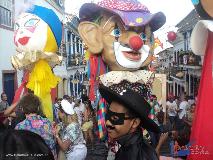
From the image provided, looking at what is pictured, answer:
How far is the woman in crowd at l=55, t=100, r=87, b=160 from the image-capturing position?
412cm

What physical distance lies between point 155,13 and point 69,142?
5.45 ft

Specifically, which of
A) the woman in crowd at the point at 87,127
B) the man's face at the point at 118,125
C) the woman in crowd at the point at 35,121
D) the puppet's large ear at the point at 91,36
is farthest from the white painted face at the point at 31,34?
the woman in crowd at the point at 87,127

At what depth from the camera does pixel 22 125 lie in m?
3.63

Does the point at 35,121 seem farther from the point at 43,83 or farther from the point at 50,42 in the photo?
the point at 50,42

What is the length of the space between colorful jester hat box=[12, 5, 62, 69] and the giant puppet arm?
173cm

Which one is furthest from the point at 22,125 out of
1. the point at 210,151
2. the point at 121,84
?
the point at 210,151

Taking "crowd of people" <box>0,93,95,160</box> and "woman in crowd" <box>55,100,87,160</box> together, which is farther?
"woman in crowd" <box>55,100,87,160</box>

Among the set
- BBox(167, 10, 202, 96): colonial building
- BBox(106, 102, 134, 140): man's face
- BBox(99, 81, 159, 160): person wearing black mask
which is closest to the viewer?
BBox(99, 81, 159, 160): person wearing black mask

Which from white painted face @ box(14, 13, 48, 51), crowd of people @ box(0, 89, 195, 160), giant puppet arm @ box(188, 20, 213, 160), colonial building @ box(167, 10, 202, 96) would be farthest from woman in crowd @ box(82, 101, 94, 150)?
colonial building @ box(167, 10, 202, 96)

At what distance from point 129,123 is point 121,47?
1.47m

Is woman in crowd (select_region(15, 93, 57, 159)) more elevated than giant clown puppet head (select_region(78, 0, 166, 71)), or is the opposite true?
giant clown puppet head (select_region(78, 0, 166, 71))

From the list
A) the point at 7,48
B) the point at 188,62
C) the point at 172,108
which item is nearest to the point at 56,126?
the point at 172,108

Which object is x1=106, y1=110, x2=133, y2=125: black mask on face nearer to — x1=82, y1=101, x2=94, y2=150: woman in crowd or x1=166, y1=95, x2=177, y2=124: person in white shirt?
x1=82, y1=101, x2=94, y2=150: woman in crowd

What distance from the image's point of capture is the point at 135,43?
3863 millimetres
